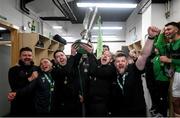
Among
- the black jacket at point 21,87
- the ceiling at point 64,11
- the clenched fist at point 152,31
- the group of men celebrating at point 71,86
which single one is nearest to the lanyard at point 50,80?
the group of men celebrating at point 71,86

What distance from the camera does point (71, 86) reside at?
279 cm

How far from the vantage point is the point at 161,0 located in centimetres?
461

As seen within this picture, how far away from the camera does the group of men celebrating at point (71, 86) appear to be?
2.62m

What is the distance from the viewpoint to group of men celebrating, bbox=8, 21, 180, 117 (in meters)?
2.62

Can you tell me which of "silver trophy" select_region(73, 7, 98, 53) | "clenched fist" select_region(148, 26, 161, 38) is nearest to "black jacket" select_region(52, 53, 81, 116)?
"silver trophy" select_region(73, 7, 98, 53)

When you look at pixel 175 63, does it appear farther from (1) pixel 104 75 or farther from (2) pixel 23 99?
(2) pixel 23 99

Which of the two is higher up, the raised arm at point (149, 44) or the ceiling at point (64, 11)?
the ceiling at point (64, 11)

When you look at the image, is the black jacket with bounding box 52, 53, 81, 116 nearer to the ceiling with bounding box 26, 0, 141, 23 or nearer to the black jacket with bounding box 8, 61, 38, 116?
the black jacket with bounding box 8, 61, 38, 116

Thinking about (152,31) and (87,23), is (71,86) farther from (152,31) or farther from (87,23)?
(152,31)

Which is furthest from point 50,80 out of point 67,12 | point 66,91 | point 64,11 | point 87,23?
point 67,12

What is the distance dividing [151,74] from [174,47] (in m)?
0.74

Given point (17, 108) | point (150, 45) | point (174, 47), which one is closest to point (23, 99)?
point (17, 108)

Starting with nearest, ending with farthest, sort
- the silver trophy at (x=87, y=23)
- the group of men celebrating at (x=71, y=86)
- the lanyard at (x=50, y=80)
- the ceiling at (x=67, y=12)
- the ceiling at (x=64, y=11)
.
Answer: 1. the silver trophy at (x=87, y=23)
2. the group of men celebrating at (x=71, y=86)
3. the lanyard at (x=50, y=80)
4. the ceiling at (x=64, y=11)
5. the ceiling at (x=67, y=12)

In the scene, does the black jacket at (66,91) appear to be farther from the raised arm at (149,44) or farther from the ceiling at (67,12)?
the ceiling at (67,12)
